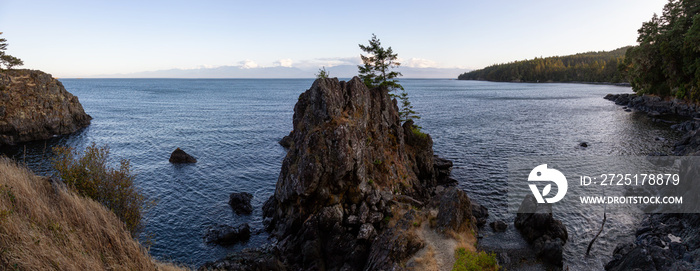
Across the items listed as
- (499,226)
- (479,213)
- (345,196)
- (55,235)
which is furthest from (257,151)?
(55,235)

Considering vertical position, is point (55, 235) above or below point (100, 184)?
above

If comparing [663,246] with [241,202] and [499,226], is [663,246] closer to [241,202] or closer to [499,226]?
[499,226]

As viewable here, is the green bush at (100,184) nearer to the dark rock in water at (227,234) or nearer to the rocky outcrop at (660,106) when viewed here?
the dark rock in water at (227,234)

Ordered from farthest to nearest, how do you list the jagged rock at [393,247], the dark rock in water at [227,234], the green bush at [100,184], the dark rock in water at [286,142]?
the dark rock in water at [286,142] < the dark rock in water at [227,234] < the green bush at [100,184] < the jagged rock at [393,247]

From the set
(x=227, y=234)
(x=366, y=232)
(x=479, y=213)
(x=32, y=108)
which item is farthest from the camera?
(x=32, y=108)

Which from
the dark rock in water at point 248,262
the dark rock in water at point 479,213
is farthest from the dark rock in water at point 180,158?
the dark rock in water at point 479,213

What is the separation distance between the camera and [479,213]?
3981 centimetres

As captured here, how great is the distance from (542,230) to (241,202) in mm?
35111

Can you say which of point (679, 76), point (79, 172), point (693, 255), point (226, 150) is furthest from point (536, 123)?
point (79, 172)

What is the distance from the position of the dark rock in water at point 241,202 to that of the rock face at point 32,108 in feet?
210

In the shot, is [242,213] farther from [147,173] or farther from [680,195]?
[680,195]

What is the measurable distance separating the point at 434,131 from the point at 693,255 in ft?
201

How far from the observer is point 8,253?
13641mm

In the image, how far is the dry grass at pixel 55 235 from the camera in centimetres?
1392
